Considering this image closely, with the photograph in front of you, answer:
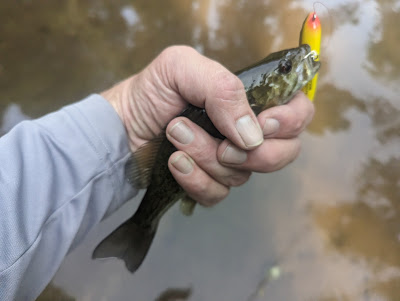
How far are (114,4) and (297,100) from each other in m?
1.56

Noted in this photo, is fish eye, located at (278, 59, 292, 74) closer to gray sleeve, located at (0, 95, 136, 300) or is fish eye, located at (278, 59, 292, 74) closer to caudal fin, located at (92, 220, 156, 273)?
gray sleeve, located at (0, 95, 136, 300)

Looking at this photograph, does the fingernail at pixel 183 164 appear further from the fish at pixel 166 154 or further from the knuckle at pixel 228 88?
the knuckle at pixel 228 88

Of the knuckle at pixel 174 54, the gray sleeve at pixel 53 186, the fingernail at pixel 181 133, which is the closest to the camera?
the gray sleeve at pixel 53 186

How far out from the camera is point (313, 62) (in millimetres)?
1371

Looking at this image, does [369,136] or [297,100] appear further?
[369,136]

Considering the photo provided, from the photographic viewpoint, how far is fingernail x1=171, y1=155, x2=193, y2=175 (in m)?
1.38

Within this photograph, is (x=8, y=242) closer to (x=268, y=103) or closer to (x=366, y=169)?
(x=268, y=103)

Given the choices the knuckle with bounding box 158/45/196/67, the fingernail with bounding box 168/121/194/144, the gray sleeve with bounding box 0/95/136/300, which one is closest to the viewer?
the gray sleeve with bounding box 0/95/136/300

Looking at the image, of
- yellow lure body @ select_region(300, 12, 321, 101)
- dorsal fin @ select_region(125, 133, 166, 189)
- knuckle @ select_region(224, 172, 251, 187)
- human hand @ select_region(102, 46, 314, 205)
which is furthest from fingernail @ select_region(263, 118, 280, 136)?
dorsal fin @ select_region(125, 133, 166, 189)

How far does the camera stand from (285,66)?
1342 millimetres

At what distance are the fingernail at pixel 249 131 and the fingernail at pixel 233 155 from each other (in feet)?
0.26

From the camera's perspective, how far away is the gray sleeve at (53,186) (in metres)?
1.08

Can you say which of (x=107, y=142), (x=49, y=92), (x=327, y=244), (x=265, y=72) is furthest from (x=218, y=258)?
(x=49, y=92)

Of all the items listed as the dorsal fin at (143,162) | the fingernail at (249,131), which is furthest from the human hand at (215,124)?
the dorsal fin at (143,162)
